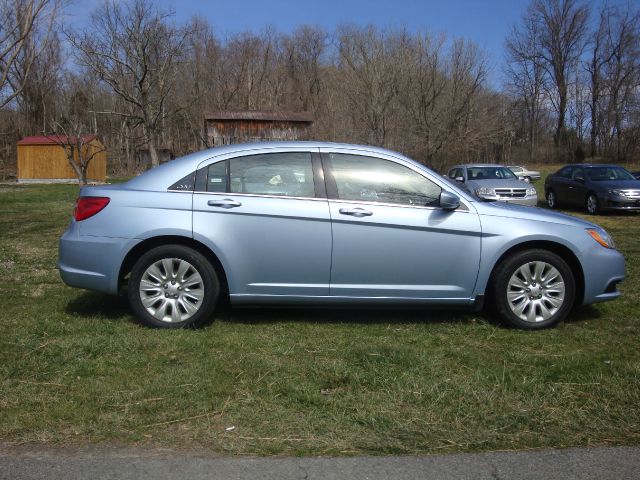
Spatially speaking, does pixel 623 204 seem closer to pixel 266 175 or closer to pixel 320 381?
pixel 266 175

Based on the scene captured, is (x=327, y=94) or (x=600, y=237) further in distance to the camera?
(x=327, y=94)

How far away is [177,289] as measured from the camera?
5371 millimetres

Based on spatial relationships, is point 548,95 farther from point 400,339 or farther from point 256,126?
point 400,339

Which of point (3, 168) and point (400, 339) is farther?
point (3, 168)

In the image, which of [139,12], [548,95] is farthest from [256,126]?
A: [548,95]

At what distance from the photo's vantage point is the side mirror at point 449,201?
5379 mm

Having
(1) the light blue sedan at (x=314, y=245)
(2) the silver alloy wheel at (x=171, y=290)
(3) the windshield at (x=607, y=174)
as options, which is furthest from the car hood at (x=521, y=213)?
(3) the windshield at (x=607, y=174)

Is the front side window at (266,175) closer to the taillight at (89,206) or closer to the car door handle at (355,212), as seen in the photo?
the car door handle at (355,212)

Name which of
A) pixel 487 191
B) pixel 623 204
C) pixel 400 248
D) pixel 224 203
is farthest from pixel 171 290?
pixel 623 204

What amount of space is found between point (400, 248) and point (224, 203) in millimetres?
1593

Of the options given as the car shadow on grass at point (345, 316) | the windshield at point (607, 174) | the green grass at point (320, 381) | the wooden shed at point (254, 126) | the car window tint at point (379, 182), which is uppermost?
the wooden shed at point (254, 126)

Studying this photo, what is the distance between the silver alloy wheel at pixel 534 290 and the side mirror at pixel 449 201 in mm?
812

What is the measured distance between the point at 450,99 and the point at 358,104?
18.9 feet

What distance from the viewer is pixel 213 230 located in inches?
211
